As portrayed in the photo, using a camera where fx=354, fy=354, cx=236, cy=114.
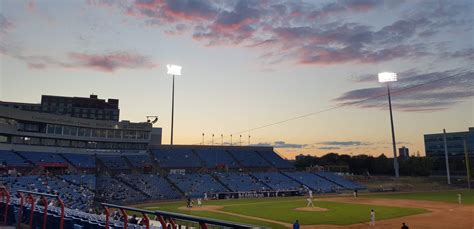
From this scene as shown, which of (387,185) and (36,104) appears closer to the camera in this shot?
(387,185)

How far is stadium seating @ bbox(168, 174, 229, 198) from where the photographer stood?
62.6m

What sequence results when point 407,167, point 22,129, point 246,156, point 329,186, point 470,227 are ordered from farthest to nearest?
point 407,167 → point 246,156 → point 329,186 → point 22,129 → point 470,227

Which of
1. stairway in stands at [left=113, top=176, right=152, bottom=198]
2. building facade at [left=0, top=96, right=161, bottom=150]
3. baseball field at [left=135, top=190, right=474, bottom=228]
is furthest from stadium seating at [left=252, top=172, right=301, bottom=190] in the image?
building facade at [left=0, top=96, right=161, bottom=150]

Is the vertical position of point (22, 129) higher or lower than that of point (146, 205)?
higher

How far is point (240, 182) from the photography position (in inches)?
2793

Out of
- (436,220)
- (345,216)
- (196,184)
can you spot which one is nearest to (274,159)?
(196,184)

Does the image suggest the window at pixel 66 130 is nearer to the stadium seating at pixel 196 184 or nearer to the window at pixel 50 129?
the window at pixel 50 129

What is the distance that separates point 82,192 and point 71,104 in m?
109

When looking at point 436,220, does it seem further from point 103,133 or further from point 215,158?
point 103,133

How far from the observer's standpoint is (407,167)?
110938 millimetres

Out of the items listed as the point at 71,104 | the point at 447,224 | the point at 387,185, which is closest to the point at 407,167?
the point at 387,185

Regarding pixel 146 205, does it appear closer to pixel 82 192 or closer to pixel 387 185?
pixel 82 192

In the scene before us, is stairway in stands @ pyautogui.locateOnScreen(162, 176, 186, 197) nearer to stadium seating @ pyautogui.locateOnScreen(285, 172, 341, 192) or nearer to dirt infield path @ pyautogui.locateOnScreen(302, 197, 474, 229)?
stadium seating @ pyautogui.locateOnScreen(285, 172, 341, 192)

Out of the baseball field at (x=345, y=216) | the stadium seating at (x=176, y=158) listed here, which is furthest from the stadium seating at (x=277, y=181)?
the baseball field at (x=345, y=216)
